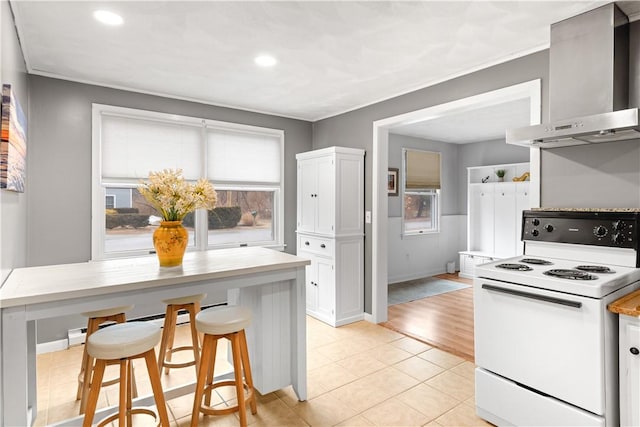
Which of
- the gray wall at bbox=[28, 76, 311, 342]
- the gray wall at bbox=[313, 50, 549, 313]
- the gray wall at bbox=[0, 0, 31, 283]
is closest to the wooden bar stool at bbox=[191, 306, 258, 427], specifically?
the gray wall at bbox=[0, 0, 31, 283]

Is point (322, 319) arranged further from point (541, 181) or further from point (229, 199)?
point (541, 181)

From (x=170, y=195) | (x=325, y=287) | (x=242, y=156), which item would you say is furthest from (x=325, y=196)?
(x=170, y=195)

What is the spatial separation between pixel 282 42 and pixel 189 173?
6.87ft

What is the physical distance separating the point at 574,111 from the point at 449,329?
8.27 feet

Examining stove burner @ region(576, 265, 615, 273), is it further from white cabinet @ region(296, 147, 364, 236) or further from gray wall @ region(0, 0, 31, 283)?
gray wall @ region(0, 0, 31, 283)

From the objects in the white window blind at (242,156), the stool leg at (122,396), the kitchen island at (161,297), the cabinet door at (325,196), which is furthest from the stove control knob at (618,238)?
the white window blind at (242,156)

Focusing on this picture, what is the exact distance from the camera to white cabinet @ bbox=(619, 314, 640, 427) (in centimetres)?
171

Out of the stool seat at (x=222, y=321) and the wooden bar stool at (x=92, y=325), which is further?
the wooden bar stool at (x=92, y=325)

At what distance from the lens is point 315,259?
4.27 meters

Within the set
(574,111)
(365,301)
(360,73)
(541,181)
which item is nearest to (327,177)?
(360,73)

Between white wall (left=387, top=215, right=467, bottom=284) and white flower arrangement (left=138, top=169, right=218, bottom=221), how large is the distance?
4.21 metres

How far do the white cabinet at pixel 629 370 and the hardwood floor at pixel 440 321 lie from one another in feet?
4.68

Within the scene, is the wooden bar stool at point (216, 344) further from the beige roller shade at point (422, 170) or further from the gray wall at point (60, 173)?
the beige roller shade at point (422, 170)

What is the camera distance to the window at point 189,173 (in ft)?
11.9
